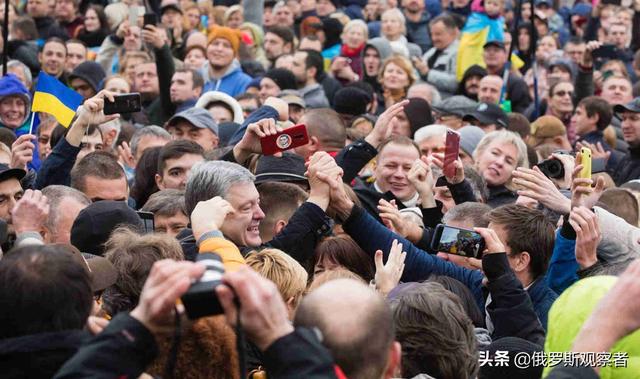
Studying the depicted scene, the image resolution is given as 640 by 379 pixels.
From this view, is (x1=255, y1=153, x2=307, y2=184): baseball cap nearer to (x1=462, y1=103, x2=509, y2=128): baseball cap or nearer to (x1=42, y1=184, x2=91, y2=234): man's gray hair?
(x1=42, y1=184, x2=91, y2=234): man's gray hair

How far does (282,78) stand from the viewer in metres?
12.1

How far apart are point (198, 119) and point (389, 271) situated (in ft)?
13.4

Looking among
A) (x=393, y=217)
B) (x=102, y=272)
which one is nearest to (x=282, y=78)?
(x=393, y=217)

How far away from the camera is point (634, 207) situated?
21.6ft

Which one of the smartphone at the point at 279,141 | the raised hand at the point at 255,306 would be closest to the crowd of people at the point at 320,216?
the raised hand at the point at 255,306

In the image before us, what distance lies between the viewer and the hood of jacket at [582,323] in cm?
331

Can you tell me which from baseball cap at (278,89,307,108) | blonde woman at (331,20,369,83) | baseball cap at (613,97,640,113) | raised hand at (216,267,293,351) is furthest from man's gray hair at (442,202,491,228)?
blonde woman at (331,20,369,83)

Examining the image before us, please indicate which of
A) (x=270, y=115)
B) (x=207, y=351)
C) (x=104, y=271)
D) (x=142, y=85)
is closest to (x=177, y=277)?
(x=207, y=351)

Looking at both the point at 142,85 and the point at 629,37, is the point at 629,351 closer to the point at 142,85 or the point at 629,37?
the point at 142,85

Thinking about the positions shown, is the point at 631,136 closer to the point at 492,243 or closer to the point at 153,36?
the point at 153,36

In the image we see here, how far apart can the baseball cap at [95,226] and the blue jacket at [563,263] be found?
2114mm

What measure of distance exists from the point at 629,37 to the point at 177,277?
13.7 m

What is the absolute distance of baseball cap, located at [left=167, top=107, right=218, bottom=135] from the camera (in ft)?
28.8

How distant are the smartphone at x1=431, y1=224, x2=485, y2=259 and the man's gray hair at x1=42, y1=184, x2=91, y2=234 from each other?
2026 mm
